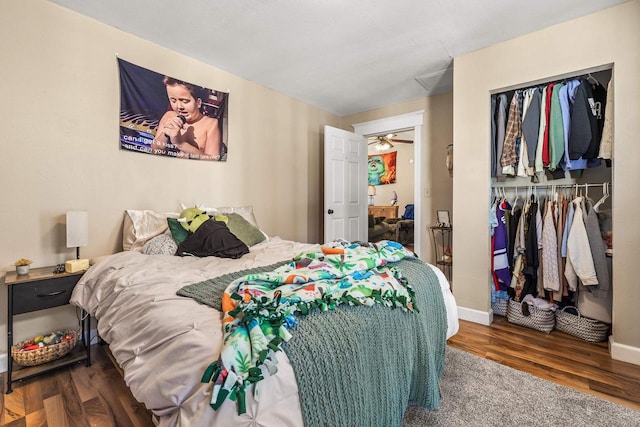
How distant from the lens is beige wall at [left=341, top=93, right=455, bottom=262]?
12.1ft

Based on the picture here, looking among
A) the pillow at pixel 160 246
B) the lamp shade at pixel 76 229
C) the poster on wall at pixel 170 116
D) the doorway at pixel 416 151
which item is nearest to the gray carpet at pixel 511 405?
the pillow at pixel 160 246

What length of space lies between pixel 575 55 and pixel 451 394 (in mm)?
2614

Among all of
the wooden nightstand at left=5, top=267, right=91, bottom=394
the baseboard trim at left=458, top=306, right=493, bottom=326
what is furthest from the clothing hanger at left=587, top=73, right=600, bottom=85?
the wooden nightstand at left=5, top=267, right=91, bottom=394

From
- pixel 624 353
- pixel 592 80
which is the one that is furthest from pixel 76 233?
pixel 592 80

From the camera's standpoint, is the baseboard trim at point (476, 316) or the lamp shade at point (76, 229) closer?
the lamp shade at point (76, 229)

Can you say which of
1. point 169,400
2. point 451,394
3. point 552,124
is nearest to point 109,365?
point 169,400

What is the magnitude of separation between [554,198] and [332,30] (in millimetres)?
2411

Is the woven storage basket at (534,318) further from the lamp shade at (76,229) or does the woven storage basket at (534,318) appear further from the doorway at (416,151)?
the lamp shade at (76,229)

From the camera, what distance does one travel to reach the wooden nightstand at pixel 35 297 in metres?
1.72

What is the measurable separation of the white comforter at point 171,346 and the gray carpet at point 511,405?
3.33 feet

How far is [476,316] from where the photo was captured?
277cm

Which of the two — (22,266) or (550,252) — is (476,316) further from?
(22,266)

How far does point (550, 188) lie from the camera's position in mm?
2758

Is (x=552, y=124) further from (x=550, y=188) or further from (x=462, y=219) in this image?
(x=462, y=219)
